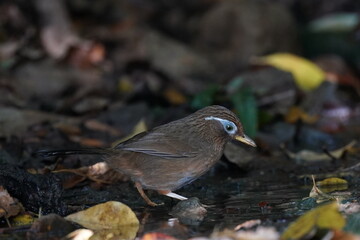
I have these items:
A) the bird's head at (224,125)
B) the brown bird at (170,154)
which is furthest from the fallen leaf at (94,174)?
the bird's head at (224,125)

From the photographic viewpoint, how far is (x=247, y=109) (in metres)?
8.01

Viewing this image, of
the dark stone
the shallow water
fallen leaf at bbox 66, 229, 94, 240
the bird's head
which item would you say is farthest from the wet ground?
the dark stone

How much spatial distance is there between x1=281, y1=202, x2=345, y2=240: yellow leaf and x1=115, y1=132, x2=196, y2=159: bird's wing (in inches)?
77.6

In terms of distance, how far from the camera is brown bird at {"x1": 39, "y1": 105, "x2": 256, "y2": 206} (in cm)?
571

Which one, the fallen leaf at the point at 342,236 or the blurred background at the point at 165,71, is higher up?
the blurred background at the point at 165,71

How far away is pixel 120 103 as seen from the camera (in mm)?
8859

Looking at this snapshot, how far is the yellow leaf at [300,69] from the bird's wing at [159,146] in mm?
4111

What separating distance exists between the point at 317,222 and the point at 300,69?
620cm

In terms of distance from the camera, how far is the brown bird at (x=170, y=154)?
571 centimetres

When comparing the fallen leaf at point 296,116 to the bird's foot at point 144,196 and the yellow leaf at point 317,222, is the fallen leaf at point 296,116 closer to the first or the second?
the bird's foot at point 144,196

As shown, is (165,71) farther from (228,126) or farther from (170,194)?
(170,194)

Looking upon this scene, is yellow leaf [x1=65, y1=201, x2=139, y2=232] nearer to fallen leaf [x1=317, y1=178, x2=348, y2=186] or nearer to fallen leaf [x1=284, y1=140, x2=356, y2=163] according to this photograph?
fallen leaf [x1=317, y1=178, x2=348, y2=186]

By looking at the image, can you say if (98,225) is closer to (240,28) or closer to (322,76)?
(322,76)

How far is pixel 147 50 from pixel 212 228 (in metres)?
6.51
